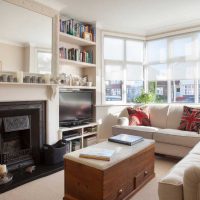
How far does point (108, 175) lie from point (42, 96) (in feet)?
Answer: 5.95

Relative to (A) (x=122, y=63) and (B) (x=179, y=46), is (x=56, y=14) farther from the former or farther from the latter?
(B) (x=179, y=46)

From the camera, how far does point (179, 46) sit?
446 cm

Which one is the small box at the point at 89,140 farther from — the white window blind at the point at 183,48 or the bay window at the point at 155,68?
the white window blind at the point at 183,48

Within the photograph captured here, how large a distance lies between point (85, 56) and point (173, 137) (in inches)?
90.9

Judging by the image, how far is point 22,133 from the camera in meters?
2.98

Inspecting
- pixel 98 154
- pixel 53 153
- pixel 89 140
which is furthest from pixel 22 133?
pixel 98 154

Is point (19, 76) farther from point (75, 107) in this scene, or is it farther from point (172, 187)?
point (172, 187)

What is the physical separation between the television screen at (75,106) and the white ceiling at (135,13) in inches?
58.6

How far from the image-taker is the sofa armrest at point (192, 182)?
1187 millimetres

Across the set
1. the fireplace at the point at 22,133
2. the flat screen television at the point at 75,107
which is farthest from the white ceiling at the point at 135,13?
the fireplace at the point at 22,133

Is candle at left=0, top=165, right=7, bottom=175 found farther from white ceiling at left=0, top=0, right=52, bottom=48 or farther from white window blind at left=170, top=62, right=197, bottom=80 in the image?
white window blind at left=170, top=62, right=197, bottom=80

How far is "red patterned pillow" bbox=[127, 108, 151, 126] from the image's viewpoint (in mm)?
3931

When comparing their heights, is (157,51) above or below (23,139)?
above

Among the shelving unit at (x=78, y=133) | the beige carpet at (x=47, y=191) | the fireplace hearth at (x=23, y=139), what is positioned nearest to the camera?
the beige carpet at (x=47, y=191)
